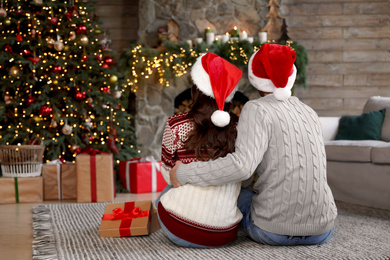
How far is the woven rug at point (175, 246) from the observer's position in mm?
2021

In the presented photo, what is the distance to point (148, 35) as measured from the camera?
209 inches

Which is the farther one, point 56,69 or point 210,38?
point 210,38

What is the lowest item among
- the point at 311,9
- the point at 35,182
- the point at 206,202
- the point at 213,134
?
the point at 35,182

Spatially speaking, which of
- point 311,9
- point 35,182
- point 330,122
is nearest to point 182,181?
point 35,182

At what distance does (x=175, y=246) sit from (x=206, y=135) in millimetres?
561

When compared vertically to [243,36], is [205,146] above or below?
below

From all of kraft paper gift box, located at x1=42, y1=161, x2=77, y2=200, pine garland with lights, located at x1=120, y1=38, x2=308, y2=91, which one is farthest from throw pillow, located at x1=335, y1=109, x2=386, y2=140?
kraft paper gift box, located at x1=42, y1=161, x2=77, y2=200

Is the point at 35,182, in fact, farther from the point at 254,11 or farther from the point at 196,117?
the point at 254,11

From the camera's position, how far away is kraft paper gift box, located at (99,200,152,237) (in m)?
2.38

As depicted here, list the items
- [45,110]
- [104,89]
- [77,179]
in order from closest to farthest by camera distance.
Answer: [77,179] → [45,110] → [104,89]

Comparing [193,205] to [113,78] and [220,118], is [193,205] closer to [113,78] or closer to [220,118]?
[220,118]

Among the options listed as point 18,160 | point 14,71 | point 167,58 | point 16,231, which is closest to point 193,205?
point 16,231

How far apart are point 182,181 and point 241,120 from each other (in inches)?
14.3

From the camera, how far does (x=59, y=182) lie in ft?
12.6
